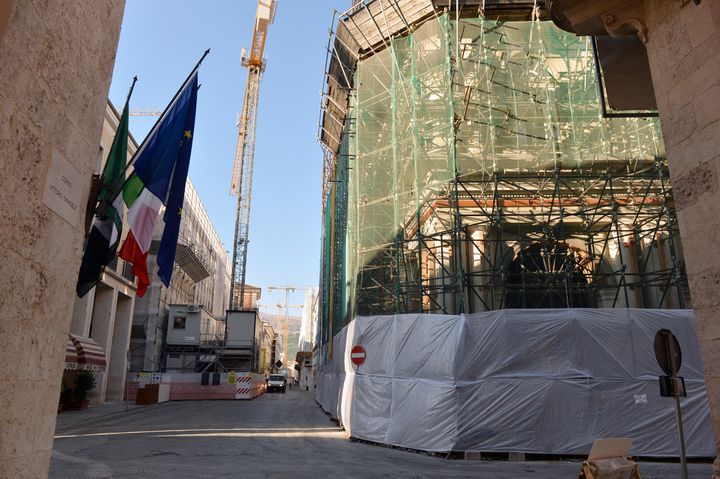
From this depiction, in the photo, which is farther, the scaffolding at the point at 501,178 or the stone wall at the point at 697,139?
the scaffolding at the point at 501,178

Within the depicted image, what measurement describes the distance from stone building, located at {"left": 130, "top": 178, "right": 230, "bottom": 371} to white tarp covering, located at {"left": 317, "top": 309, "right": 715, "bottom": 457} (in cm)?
2683

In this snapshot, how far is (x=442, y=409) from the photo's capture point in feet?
40.1

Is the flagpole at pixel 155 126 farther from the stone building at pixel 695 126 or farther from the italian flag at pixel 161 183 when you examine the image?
the stone building at pixel 695 126

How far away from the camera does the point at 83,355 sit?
23.1m

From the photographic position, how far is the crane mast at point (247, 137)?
76.6 meters

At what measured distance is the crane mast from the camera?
76625 mm

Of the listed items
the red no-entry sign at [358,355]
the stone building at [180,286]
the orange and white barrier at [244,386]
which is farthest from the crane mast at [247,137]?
the red no-entry sign at [358,355]

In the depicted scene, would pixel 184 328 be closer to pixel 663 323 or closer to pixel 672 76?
pixel 663 323

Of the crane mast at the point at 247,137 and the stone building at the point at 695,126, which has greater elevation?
the crane mast at the point at 247,137

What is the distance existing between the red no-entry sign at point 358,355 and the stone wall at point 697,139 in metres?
10.6

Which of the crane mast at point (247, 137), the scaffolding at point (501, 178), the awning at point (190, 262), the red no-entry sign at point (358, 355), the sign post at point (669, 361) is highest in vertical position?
the crane mast at point (247, 137)

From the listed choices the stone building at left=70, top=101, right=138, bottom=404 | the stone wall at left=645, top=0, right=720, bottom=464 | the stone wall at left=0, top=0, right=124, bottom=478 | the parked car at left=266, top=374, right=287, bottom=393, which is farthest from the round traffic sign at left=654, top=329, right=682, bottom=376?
the parked car at left=266, top=374, right=287, bottom=393

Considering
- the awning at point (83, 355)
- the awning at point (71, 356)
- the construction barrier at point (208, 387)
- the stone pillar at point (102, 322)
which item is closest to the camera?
the awning at point (71, 356)

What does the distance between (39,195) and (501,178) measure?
13.7 m
